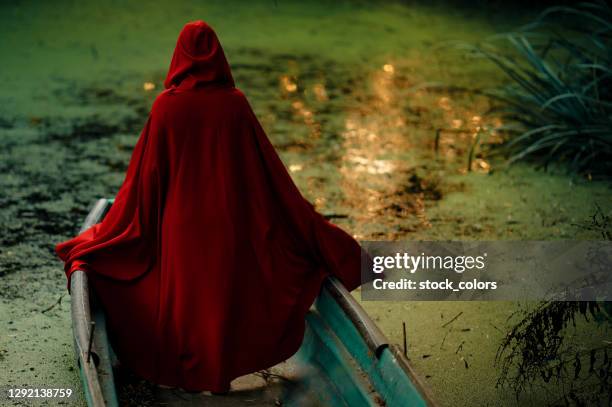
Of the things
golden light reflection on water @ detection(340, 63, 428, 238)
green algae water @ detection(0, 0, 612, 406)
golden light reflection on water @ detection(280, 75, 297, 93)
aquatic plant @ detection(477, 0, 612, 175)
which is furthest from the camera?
golden light reflection on water @ detection(280, 75, 297, 93)

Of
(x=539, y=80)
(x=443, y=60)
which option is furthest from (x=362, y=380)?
(x=443, y=60)

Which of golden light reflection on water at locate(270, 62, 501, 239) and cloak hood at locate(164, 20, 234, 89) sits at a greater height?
cloak hood at locate(164, 20, 234, 89)

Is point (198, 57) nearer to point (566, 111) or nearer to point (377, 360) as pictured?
point (377, 360)

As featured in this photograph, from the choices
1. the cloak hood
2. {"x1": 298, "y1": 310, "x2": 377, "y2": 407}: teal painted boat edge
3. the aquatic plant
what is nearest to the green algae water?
the aquatic plant

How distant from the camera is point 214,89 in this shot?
2.61 m

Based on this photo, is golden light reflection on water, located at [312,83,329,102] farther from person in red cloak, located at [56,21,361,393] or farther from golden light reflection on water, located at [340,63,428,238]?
person in red cloak, located at [56,21,361,393]

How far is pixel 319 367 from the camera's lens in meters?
2.73

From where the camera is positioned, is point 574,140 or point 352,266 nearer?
point 352,266

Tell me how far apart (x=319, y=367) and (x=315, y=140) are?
95.6 inches

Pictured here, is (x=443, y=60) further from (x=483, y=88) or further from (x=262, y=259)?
(x=262, y=259)

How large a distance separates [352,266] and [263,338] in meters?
0.41

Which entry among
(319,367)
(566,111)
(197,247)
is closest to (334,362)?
(319,367)

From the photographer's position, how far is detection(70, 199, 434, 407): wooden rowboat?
2.27 meters

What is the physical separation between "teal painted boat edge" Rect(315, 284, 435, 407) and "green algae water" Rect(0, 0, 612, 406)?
36cm
